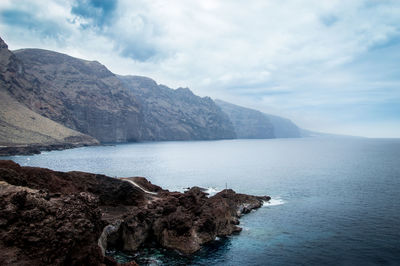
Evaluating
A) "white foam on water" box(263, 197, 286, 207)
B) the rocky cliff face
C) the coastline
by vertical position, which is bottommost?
"white foam on water" box(263, 197, 286, 207)

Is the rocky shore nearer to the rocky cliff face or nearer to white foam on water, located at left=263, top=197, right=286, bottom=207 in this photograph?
white foam on water, located at left=263, top=197, right=286, bottom=207

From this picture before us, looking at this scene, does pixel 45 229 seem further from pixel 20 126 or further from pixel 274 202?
pixel 20 126

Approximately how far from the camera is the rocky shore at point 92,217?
14.8m

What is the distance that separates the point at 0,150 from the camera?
128 meters

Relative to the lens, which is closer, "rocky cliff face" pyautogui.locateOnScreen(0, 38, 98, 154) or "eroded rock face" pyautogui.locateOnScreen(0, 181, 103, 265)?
"eroded rock face" pyautogui.locateOnScreen(0, 181, 103, 265)

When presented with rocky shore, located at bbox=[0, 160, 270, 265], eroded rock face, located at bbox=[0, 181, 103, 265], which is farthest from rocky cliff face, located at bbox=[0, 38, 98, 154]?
eroded rock face, located at bbox=[0, 181, 103, 265]

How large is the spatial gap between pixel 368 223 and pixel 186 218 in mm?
25398

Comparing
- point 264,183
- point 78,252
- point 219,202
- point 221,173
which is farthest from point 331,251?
point 221,173

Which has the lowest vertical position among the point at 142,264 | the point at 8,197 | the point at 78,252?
the point at 142,264

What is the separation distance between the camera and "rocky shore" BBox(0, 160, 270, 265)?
48.6ft

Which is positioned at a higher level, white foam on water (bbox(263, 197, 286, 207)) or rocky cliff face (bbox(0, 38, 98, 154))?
rocky cliff face (bbox(0, 38, 98, 154))

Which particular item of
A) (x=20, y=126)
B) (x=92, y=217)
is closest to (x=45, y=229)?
(x=92, y=217)

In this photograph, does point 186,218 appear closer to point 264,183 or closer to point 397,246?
point 397,246

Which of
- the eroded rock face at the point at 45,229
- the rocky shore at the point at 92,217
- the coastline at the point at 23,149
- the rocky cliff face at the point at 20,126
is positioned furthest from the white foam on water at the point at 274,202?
the rocky cliff face at the point at 20,126
